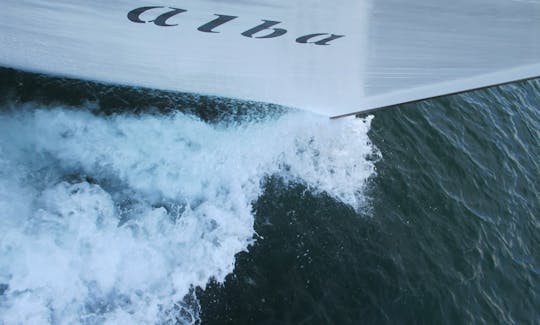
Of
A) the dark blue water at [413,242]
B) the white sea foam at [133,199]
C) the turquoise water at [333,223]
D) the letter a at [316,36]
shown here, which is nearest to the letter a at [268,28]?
the letter a at [316,36]

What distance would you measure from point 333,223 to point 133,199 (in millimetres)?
4024

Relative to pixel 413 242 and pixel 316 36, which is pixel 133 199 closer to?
pixel 316 36

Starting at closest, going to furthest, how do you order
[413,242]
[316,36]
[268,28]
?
[268,28] < [316,36] < [413,242]

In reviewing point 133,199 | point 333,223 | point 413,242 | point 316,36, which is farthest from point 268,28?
point 413,242

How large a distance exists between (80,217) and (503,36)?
749cm

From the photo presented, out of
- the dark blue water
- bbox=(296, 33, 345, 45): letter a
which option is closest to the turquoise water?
the dark blue water

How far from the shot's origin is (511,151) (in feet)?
42.4

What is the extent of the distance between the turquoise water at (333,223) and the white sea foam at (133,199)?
4 cm

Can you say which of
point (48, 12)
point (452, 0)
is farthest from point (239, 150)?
point (452, 0)


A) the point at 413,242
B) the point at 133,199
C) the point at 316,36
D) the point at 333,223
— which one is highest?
the point at 316,36

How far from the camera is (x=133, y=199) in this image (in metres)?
8.02

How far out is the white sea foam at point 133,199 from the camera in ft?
22.0

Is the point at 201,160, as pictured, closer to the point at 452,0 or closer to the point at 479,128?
the point at 452,0

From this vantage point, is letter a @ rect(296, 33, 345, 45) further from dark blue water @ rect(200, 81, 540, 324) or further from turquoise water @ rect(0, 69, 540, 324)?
dark blue water @ rect(200, 81, 540, 324)
